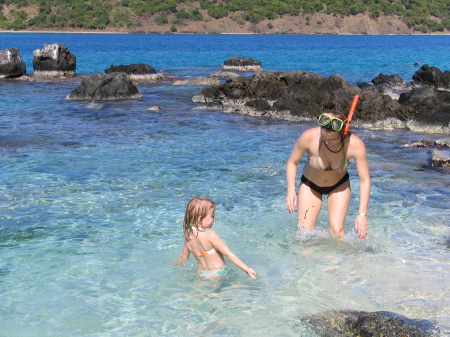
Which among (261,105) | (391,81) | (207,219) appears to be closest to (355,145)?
(207,219)

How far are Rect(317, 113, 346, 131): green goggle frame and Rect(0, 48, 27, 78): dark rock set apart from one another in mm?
29367

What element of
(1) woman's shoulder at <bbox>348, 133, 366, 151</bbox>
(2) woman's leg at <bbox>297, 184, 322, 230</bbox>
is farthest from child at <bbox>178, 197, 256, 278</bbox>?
(1) woman's shoulder at <bbox>348, 133, 366, 151</bbox>

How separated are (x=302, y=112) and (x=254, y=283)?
13121 mm

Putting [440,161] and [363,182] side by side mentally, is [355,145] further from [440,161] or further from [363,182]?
[440,161]

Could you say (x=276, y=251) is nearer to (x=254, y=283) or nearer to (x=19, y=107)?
(x=254, y=283)

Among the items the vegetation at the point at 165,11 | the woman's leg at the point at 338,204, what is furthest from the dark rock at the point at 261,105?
the vegetation at the point at 165,11

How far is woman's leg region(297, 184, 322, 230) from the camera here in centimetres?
661

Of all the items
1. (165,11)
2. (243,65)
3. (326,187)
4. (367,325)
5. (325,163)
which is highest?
(165,11)

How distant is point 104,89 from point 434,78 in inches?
655

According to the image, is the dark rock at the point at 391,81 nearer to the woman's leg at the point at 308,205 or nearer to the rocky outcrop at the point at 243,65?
the rocky outcrop at the point at 243,65

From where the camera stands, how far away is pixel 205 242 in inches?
218

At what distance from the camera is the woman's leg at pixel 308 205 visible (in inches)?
260

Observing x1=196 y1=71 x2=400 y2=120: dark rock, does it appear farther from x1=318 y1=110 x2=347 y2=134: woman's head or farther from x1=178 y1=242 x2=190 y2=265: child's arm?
x1=178 y1=242 x2=190 y2=265: child's arm

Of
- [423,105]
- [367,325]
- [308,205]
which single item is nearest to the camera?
[367,325]
